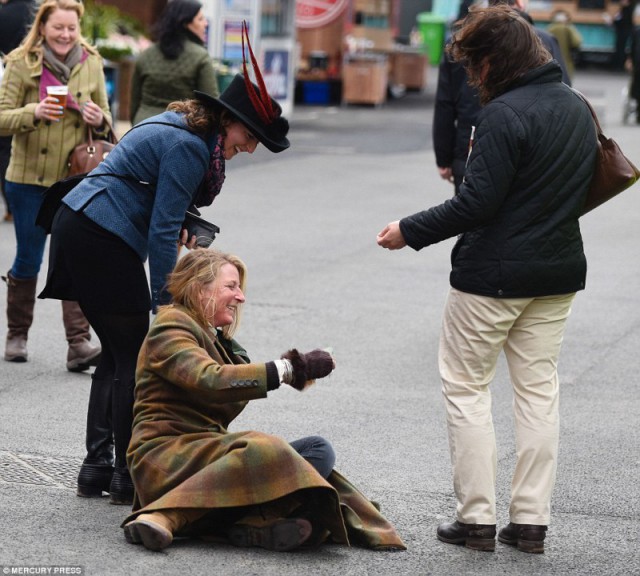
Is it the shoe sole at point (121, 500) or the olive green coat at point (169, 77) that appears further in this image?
the olive green coat at point (169, 77)

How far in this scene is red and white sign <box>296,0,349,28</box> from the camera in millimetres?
25531

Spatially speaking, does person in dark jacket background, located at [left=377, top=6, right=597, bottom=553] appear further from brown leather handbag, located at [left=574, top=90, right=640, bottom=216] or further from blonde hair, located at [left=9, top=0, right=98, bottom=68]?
blonde hair, located at [left=9, top=0, right=98, bottom=68]

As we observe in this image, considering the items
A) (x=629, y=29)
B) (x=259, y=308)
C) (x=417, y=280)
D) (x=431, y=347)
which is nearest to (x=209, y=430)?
(x=431, y=347)

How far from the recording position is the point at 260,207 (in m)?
13.6

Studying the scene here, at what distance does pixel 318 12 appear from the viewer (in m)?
25.6

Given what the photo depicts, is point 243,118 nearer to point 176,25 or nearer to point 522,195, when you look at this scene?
point 522,195

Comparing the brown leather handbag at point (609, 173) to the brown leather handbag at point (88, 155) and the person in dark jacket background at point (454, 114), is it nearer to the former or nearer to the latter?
the brown leather handbag at point (88, 155)

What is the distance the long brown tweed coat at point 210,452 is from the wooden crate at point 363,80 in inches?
847

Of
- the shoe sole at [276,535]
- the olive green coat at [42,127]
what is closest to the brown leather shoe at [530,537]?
the shoe sole at [276,535]

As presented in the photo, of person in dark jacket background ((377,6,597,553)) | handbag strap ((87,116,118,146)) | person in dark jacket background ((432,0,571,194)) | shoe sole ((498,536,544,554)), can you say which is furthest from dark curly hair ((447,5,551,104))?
person in dark jacket background ((432,0,571,194))

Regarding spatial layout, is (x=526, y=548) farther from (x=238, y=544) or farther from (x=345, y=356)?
(x=345, y=356)

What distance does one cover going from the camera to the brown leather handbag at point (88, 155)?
709cm


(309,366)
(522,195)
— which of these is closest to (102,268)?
(309,366)

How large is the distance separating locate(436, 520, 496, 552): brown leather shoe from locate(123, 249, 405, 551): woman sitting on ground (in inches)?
8.0
